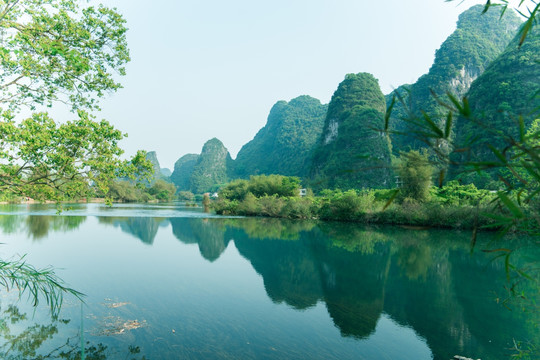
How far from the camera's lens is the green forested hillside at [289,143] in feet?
328

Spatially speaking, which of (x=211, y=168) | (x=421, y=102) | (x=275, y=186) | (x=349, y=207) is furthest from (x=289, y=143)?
(x=349, y=207)

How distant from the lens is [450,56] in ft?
214

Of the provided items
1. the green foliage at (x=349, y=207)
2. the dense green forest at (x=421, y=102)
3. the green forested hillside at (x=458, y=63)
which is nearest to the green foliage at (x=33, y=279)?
the green foliage at (x=349, y=207)

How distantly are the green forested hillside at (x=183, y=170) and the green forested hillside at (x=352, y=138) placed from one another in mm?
84473

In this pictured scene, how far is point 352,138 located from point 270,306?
56.7m

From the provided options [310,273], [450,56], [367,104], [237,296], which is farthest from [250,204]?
[450,56]

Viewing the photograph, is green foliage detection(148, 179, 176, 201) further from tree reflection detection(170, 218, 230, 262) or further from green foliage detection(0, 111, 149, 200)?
green foliage detection(0, 111, 149, 200)

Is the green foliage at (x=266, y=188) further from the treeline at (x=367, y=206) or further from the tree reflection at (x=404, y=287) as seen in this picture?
the tree reflection at (x=404, y=287)

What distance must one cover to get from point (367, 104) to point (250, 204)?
140 feet

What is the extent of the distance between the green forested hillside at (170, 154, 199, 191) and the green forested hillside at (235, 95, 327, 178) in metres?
28.7

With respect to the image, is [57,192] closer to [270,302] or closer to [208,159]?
[270,302]

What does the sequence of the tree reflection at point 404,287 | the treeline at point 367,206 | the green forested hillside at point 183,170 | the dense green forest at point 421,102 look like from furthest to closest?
the green forested hillside at point 183,170 → the dense green forest at point 421,102 → the treeline at point 367,206 → the tree reflection at point 404,287

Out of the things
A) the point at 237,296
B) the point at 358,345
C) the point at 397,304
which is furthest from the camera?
the point at 237,296

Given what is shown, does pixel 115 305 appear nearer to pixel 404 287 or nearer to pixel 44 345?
pixel 44 345
